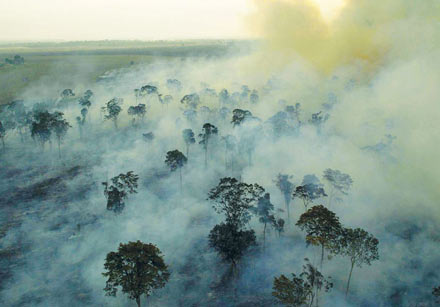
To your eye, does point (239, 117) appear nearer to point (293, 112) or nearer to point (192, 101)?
point (293, 112)

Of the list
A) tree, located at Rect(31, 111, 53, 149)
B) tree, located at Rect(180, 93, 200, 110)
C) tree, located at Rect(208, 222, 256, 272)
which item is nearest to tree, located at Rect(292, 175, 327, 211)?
tree, located at Rect(208, 222, 256, 272)

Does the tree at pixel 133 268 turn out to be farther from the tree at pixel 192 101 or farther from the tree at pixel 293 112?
the tree at pixel 192 101

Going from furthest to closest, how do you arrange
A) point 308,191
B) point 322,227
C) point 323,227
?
point 308,191, point 322,227, point 323,227

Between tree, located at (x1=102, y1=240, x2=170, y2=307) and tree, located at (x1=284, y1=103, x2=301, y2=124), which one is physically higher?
tree, located at (x1=284, y1=103, x2=301, y2=124)

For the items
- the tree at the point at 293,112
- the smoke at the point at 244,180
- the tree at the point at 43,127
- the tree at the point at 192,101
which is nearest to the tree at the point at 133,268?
the smoke at the point at 244,180

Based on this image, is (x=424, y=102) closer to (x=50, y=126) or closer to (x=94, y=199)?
(x=94, y=199)

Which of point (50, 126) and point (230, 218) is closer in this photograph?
point (230, 218)

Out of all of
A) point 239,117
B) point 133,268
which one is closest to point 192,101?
point 239,117

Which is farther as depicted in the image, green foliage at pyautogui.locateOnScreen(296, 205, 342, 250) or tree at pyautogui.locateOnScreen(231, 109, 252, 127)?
tree at pyautogui.locateOnScreen(231, 109, 252, 127)

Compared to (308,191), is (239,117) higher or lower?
higher

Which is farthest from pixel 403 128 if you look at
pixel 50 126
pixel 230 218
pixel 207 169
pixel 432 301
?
pixel 50 126

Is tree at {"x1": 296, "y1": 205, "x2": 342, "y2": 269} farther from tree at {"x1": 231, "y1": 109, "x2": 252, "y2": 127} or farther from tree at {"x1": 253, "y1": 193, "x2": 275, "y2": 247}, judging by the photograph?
tree at {"x1": 231, "y1": 109, "x2": 252, "y2": 127}
